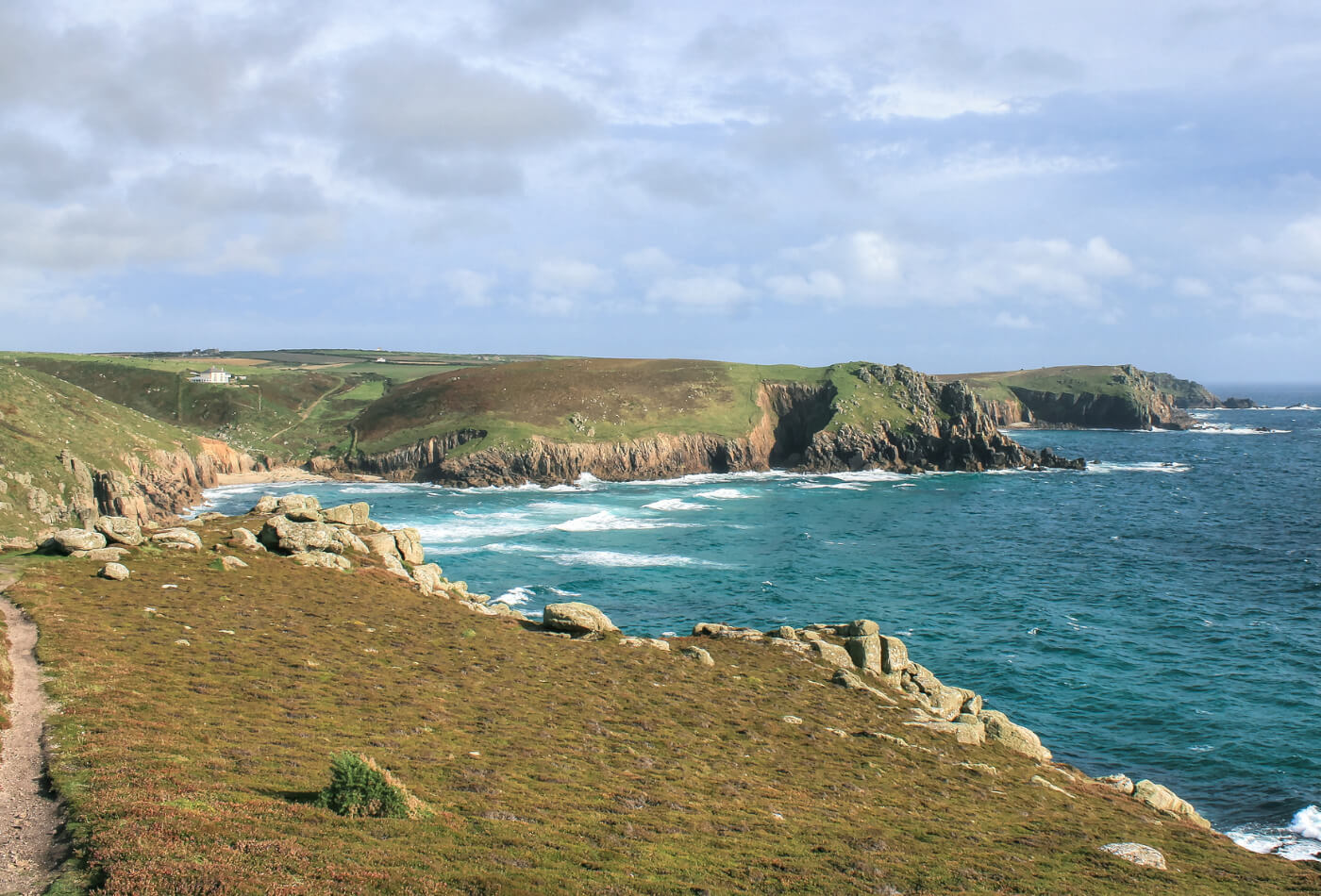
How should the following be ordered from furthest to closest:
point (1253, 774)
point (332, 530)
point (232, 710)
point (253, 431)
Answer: point (253, 431)
point (332, 530)
point (1253, 774)
point (232, 710)

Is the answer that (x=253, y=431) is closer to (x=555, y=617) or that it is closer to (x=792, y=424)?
(x=792, y=424)

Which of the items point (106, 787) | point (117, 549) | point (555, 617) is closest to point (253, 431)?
point (117, 549)

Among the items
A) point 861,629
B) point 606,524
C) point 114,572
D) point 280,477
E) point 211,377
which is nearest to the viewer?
point 114,572

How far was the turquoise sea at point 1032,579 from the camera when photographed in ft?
134

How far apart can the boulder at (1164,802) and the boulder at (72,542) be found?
52.6 metres

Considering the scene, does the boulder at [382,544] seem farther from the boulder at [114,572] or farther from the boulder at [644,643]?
the boulder at [644,643]

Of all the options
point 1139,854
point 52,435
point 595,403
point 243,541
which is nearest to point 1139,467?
point 595,403

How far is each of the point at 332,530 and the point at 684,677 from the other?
2745cm

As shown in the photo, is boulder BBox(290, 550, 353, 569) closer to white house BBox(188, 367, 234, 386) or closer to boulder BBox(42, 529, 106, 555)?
boulder BBox(42, 529, 106, 555)

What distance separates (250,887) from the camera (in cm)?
1273

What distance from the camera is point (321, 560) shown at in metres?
47.2

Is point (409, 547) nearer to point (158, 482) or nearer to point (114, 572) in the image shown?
point (114, 572)

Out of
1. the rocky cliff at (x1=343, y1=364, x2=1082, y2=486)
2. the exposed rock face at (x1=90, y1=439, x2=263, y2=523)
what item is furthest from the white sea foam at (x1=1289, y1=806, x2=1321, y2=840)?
the rocky cliff at (x1=343, y1=364, x2=1082, y2=486)

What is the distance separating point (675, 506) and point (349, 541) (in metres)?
64.7
